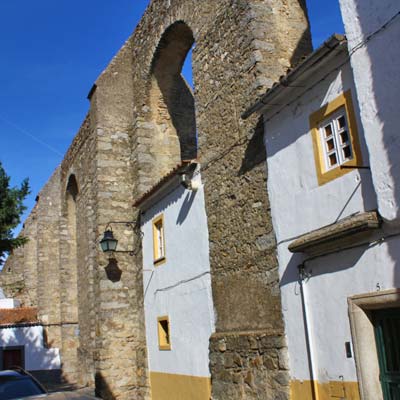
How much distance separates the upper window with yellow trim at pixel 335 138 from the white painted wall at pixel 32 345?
58.3 ft

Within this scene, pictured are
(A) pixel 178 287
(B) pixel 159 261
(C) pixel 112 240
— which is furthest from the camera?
(C) pixel 112 240

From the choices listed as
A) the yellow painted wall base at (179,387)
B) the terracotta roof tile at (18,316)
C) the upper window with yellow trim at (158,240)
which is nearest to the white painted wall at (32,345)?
the terracotta roof tile at (18,316)

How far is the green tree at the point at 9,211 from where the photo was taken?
12.3m

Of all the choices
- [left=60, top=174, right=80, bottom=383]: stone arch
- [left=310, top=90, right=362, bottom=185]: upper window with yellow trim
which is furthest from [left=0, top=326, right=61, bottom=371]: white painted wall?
[left=310, top=90, right=362, bottom=185]: upper window with yellow trim

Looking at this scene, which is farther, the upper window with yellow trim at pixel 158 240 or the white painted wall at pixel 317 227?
the upper window with yellow trim at pixel 158 240

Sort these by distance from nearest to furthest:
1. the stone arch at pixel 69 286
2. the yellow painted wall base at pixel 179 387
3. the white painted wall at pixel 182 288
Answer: the yellow painted wall base at pixel 179 387
the white painted wall at pixel 182 288
the stone arch at pixel 69 286

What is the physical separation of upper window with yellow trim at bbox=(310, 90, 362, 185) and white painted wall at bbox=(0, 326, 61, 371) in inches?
700

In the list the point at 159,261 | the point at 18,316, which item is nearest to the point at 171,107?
the point at 159,261

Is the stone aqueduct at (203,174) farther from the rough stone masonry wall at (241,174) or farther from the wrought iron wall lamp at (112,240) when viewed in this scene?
the wrought iron wall lamp at (112,240)

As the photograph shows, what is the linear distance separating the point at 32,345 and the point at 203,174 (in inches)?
606

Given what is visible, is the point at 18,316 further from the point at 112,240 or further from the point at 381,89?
the point at 381,89

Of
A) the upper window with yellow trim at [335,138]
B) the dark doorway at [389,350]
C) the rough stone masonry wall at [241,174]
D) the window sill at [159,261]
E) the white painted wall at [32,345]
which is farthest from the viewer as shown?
the white painted wall at [32,345]

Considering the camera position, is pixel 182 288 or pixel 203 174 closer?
pixel 203 174

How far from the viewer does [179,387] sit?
9531 mm
